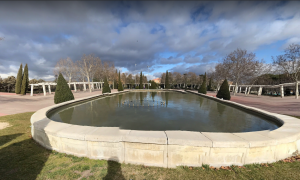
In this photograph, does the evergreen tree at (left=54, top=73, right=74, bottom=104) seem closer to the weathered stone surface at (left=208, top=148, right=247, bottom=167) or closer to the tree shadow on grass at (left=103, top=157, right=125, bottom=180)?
the tree shadow on grass at (left=103, top=157, right=125, bottom=180)

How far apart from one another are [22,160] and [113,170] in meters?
2.67

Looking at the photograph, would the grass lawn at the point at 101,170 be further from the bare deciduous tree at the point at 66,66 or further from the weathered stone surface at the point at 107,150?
the bare deciduous tree at the point at 66,66

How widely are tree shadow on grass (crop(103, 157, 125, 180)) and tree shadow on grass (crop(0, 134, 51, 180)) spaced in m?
1.65

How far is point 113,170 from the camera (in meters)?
3.03

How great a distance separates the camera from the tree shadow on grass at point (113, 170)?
279 cm

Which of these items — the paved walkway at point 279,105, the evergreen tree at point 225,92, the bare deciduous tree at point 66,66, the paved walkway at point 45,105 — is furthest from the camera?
the bare deciduous tree at point 66,66

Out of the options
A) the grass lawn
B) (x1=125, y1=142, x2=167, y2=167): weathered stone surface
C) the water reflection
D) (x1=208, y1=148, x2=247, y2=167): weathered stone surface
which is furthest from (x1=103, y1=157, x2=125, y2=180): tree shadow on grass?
the water reflection

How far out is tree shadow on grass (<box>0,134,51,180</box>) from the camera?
113 inches

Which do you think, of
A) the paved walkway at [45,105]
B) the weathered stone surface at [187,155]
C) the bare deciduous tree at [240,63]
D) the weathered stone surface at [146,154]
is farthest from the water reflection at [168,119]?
the bare deciduous tree at [240,63]

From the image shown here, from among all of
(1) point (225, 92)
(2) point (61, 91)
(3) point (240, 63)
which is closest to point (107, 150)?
(2) point (61, 91)

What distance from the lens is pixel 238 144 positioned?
10.2ft

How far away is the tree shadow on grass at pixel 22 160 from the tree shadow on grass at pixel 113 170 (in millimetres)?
1654

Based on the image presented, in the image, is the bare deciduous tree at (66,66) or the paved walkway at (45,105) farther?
the bare deciduous tree at (66,66)

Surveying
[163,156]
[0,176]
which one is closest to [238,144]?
[163,156]
